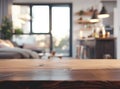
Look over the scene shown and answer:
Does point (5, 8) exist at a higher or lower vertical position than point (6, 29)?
higher

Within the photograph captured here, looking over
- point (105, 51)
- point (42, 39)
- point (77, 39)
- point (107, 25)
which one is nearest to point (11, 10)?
point (42, 39)

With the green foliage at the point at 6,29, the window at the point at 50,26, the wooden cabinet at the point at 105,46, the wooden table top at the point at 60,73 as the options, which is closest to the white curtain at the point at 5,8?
the green foliage at the point at 6,29

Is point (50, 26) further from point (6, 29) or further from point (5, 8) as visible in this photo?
point (6, 29)

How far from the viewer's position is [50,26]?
405 inches

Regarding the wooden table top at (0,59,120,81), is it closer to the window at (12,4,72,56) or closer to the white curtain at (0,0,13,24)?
the white curtain at (0,0,13,24)

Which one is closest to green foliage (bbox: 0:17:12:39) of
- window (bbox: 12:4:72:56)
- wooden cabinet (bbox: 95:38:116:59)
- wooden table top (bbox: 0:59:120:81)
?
window (bbox: 12:4:72:56)

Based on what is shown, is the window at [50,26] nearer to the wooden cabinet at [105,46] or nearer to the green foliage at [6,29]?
→ the green foliage at [6,29]

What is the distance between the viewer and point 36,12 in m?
10.3

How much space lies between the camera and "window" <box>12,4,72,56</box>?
33.6 ft

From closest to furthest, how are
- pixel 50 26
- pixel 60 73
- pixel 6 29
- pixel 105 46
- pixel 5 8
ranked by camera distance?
pixel 60 73 < pixel 105 46 < pixel 6 29 < pixel 5 8 < pixel 50 26

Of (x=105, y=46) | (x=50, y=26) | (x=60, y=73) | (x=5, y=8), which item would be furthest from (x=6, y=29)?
(x=60, y=73)

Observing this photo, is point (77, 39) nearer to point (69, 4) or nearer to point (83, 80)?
point (69, 4)

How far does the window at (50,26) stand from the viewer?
33.6ft
